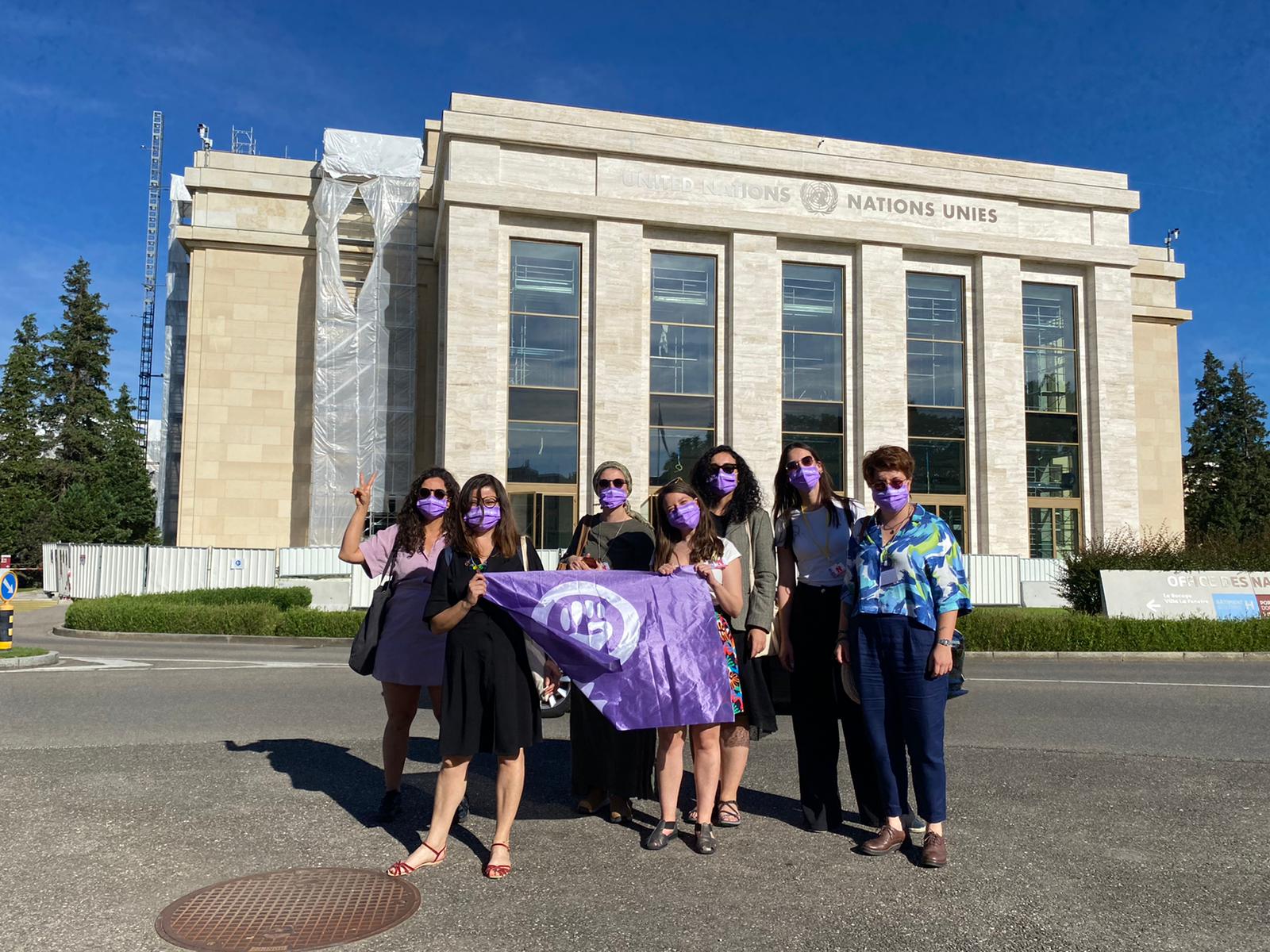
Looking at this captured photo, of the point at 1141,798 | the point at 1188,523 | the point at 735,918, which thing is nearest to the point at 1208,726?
the point at 1141,798

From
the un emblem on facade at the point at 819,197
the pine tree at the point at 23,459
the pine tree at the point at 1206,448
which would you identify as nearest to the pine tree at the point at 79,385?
the pine tree at the point at 23,459

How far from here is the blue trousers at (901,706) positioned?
473cm

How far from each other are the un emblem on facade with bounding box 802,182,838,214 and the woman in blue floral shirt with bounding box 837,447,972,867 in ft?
101

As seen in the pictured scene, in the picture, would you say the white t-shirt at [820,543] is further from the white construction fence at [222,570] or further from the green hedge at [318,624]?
the white construction fence at [222,570]

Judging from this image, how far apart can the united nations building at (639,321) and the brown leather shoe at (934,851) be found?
85.7 feet

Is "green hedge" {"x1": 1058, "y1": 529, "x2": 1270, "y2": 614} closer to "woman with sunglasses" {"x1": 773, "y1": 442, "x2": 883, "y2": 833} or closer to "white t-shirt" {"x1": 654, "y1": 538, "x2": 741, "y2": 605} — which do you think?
"woman with sunglasses" {"x1": 773, "y1": 442, "x2": 883, "y2": 833}

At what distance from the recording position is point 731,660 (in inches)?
207

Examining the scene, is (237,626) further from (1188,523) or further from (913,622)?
(1188,523)

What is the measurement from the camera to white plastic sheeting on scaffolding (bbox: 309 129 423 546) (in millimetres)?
33688

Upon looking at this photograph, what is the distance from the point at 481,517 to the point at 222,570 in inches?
1007

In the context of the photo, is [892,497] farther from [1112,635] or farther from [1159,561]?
[1159,561]

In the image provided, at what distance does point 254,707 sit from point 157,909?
5.66m

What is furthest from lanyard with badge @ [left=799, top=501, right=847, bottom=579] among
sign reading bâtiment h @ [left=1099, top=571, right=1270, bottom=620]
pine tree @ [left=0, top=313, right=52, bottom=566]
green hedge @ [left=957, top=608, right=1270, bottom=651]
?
pine tree @ [left=0, top=313, right=52, bottom=566]

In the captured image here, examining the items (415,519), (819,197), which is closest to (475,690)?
(415,519)
